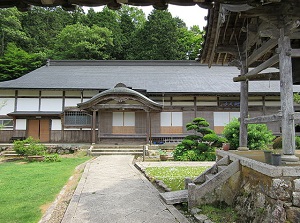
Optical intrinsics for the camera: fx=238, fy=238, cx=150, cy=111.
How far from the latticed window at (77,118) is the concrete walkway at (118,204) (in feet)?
34.4

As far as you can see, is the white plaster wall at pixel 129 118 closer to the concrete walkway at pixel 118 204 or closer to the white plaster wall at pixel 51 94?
the white plaster wall at pixel 51 94

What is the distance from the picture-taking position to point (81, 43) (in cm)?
3375

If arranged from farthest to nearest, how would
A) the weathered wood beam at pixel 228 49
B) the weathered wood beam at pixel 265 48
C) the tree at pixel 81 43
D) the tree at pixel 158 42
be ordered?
1. the tree at pixel 158 42
2. the tree at pixel 81 43
3. the weathered wood beam at pixel 228 49
4. the weathered wood beam at pixel 265 48

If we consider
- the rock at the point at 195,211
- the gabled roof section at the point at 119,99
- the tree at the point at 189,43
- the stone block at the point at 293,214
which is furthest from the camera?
the tree at the point at 189,43

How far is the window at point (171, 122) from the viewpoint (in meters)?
17.4

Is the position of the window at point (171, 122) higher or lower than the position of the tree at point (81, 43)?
lower

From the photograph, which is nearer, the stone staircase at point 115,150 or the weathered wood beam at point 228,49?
the weathered wood beam at point 228,49

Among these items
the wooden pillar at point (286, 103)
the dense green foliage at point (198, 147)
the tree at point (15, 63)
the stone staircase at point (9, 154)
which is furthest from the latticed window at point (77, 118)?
the tree at point (15, 63)

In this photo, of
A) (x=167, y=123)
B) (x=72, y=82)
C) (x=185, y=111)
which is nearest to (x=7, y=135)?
(x=72, y=82)

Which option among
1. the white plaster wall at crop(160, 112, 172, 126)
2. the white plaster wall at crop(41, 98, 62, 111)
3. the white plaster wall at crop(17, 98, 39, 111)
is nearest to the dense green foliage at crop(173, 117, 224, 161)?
the white plaster wall at crop(160, 112, 172, 126)

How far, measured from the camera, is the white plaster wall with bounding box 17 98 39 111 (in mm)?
18219

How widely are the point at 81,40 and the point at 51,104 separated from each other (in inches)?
755

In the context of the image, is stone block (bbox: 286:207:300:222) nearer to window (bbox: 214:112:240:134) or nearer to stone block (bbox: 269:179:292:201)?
stone block (bbox: 269:179:292:201)

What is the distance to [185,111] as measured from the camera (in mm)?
17625
